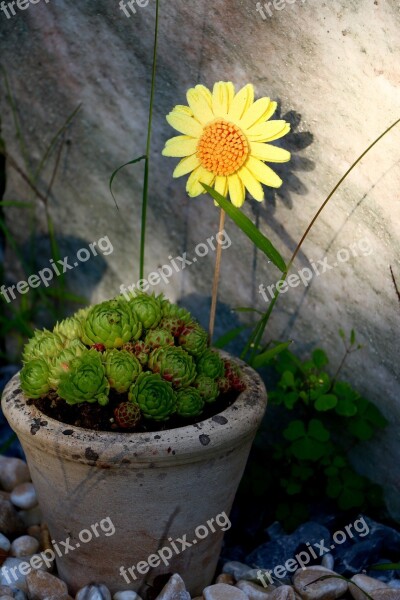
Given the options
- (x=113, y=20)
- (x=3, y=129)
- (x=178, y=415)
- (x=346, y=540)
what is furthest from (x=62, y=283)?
(x=346, y=540)

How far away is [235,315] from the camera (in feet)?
8.18

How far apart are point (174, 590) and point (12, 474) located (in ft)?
2.62

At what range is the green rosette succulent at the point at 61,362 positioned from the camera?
1.82 meters

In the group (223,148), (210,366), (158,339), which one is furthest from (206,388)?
(223,148)

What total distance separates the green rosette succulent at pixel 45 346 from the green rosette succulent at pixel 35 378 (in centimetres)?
3

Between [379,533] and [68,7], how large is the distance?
1964 mm

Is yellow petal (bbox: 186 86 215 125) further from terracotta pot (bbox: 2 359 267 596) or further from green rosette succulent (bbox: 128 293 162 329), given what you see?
terracotta pot (bbox: 2 359 267 596)

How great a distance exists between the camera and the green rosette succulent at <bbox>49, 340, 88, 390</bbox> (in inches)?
71.7

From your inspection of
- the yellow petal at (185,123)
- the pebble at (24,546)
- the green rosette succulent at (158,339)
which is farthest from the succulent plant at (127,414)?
the yellow petal at (185,123)

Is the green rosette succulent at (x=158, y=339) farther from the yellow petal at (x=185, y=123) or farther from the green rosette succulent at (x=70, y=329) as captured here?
the yellow petal at (x=185, y=123)

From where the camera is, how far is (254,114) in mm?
1934

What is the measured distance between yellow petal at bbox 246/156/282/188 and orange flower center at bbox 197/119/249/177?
26mm

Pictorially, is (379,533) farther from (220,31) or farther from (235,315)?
(220,31)

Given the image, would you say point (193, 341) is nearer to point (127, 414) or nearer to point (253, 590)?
point (127, 414)
